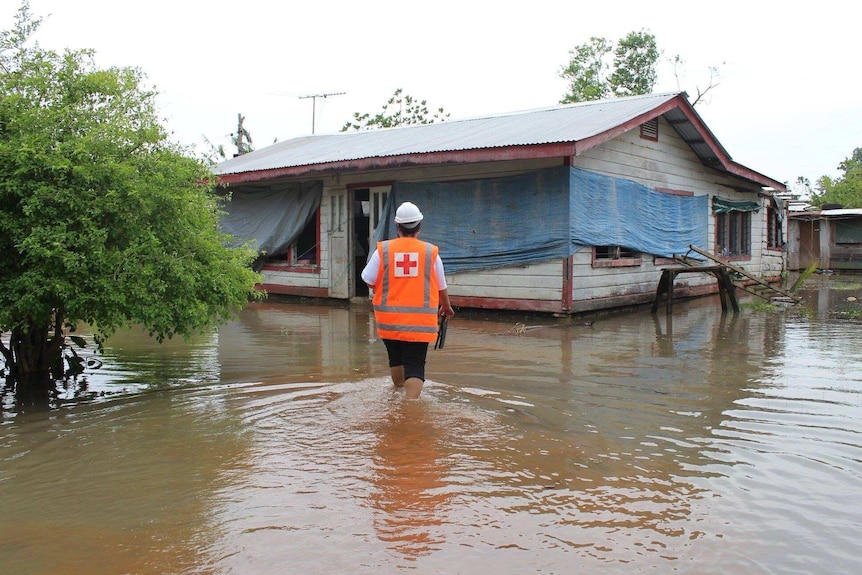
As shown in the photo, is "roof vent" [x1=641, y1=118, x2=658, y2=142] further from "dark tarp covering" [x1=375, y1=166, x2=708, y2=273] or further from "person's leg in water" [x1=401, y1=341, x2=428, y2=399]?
"person's leg in water" [x1=401, y1=341, x2=428, y2=399]

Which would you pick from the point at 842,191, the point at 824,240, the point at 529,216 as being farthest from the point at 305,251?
the point at 842,191

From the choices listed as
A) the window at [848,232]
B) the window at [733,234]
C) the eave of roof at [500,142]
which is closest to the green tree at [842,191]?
the window at [848,232]

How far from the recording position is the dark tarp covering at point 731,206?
56.6ft

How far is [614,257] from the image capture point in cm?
1318

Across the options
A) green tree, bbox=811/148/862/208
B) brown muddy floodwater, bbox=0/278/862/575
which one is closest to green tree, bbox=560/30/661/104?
green tree, bbox=811/148/862/208

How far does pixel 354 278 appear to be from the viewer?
1488cm

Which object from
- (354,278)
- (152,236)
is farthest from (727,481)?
(354,278)

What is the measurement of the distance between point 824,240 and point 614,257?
60.5 feet

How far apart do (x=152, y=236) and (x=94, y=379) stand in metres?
1.86

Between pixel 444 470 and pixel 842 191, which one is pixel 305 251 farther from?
pixel 842 191

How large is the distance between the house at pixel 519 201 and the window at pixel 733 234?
9 centimetres

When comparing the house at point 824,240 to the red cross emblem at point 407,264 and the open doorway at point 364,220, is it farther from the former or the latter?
the red cross emblem at point 407,264

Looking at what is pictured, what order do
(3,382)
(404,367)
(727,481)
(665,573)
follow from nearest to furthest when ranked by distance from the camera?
(665,573), (727,481), (404,367), (3,382)

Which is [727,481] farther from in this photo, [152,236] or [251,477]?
[152,236]
